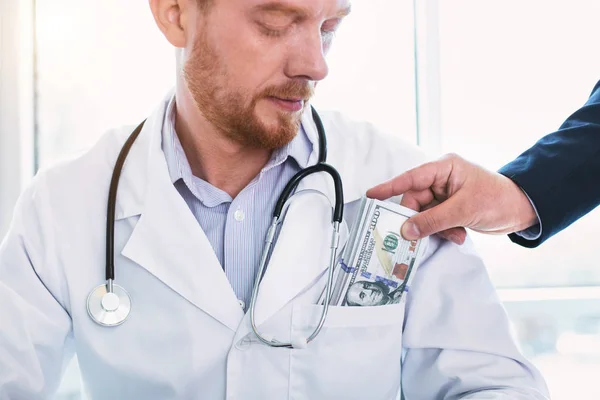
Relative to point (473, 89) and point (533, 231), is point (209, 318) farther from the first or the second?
point (473, 89)

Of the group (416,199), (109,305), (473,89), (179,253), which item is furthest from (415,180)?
(473,89)

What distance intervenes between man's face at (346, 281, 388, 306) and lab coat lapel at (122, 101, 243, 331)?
0.65 ft

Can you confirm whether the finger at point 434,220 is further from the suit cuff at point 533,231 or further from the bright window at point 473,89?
the bright window at point 473,89

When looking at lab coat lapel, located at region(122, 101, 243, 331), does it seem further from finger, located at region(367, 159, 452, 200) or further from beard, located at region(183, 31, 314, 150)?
finger, located at region(367, 159, 452, 200)

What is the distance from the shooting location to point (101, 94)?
168 cm

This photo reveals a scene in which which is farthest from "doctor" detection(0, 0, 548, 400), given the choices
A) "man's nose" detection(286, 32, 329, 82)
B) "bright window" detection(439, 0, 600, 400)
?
"bright window" detection(439, 0, 600, 400)

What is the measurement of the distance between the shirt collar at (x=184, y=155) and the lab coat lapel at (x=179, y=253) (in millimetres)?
65

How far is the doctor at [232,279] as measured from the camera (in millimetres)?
1050

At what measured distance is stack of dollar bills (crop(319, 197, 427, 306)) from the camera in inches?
40.6

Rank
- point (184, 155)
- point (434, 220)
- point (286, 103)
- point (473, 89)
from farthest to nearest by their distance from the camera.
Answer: point (473, 89)
point (184, 155)
point (286, 103)
point (434, 220)

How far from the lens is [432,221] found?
1014 millimetres

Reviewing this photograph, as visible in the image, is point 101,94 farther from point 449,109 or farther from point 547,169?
point 547,169

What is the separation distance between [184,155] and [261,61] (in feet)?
0.94

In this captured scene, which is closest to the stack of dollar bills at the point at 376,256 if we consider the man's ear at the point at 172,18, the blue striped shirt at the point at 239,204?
the blue striped shirt at the point at 239,204
